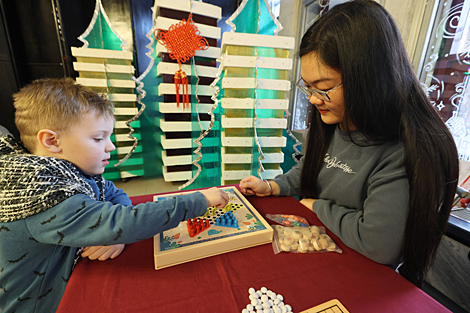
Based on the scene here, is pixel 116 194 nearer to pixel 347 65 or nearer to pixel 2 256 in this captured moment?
pixel 2 256

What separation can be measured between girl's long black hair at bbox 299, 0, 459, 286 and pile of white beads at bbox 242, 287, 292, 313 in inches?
17.7

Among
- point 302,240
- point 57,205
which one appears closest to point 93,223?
point 57,205

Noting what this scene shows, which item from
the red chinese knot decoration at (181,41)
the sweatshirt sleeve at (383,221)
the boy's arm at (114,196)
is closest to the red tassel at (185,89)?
the red chinese knot decoration at (181,41)

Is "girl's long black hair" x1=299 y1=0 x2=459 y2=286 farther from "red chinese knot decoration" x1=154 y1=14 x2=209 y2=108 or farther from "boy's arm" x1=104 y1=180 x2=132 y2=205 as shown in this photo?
"red chinese knot decoration" x1=154 y1=14 x2=209 y2=108

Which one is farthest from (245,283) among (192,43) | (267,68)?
(192,43)

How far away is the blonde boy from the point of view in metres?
0.58

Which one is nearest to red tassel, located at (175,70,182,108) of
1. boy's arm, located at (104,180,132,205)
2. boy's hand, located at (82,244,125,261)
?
boy's arm, located at (104,180,132,205)

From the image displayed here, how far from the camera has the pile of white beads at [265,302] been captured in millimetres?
497

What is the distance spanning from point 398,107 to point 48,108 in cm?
113

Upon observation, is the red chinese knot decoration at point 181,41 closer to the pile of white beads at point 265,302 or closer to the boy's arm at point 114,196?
the boy's arm at point 114,196

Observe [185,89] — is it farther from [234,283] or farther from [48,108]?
[234,283]

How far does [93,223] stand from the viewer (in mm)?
582

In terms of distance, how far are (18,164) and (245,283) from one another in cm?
71

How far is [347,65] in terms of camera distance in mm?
676
